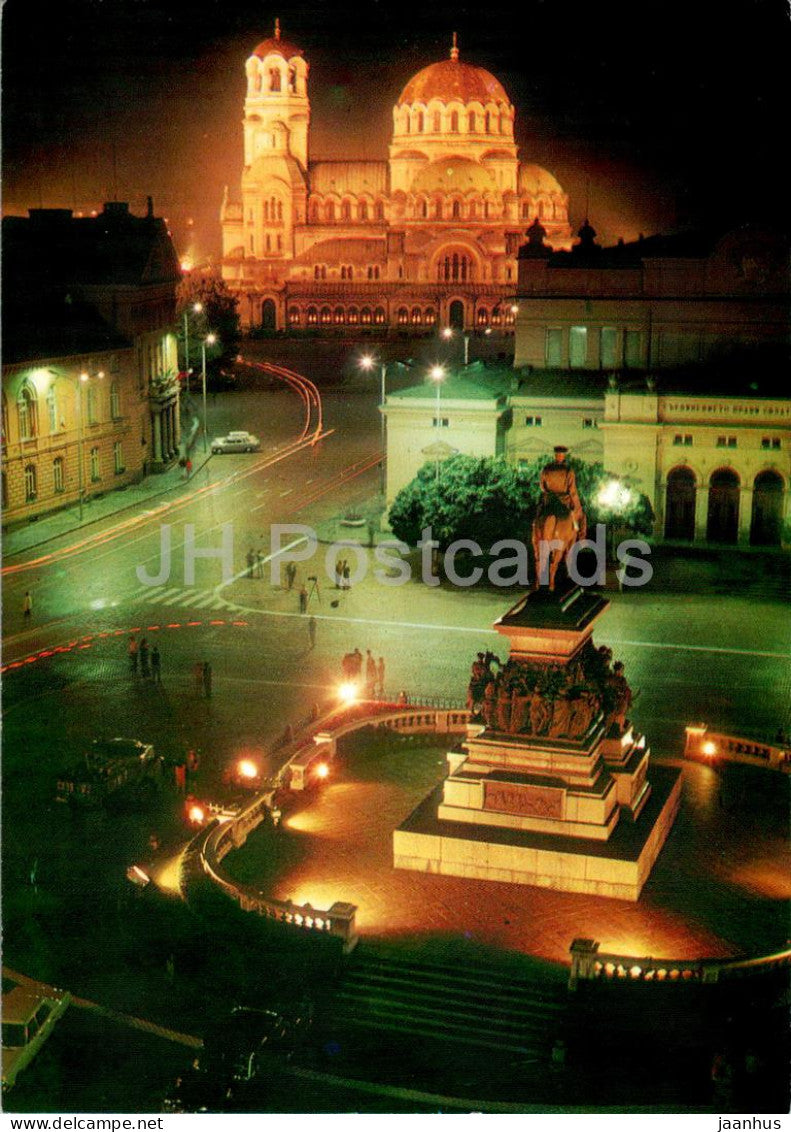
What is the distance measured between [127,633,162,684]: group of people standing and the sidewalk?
14733mm

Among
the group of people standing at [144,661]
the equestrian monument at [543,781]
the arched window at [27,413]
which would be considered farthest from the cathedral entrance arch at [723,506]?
the equestrian monument at [543,781]

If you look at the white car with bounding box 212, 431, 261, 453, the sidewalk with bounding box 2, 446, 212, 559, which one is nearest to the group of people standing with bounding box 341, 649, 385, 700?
the sidewalk with bounding box 2, 446, 212, 559

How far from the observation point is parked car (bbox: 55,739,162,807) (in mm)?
30406

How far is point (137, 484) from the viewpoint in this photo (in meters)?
71.9

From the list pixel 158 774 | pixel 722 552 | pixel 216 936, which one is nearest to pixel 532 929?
pixel 216 936

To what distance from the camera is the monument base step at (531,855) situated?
993 inches

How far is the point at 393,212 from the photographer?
15588 cm

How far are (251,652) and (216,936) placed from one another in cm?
1907

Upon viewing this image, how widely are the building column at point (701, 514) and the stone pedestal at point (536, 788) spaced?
35585mm

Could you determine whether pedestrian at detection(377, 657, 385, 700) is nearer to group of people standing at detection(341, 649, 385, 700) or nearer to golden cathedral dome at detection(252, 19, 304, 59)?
group of people standing at detection(341, 649, 385, 700)

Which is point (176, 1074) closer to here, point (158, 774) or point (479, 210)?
point (158, 774)

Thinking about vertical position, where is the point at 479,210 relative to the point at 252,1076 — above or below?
above

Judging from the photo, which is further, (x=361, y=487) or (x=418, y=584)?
(x=361, y=487)

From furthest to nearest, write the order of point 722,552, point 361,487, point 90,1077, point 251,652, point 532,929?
point 361,487, point 722,552, point 251,652, point 532,929, point 90,1077
